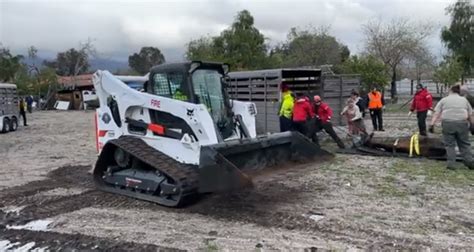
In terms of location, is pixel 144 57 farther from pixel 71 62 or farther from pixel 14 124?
pixel 14 124

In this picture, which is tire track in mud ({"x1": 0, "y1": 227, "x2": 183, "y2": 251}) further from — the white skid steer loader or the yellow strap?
the yellow strap

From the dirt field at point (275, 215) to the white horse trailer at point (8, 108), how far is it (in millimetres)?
12623

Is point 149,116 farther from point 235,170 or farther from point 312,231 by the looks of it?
point 312,231

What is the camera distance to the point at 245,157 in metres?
6.92

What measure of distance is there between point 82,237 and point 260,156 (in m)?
2.92

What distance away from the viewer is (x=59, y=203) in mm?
7066

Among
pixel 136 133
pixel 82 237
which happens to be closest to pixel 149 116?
pixel 136 133

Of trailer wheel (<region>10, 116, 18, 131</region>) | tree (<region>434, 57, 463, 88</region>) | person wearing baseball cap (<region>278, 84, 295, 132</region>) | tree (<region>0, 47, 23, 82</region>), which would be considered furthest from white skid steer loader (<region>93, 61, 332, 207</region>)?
tree (<region>0, 47, 23, 82</region>)

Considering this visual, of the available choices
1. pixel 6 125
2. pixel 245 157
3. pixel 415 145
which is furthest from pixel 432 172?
pixel 6 125

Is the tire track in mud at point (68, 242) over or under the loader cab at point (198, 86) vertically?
under

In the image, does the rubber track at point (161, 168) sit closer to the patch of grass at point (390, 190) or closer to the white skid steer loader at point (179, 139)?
the white skid steer loader at point (179, 139)

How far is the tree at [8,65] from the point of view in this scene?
48.5m

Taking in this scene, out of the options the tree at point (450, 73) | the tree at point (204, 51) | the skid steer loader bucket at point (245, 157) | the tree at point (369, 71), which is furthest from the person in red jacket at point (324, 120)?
the tree at point (450, 73)

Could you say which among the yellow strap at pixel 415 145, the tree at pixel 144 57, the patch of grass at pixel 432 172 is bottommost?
the patch of grass at pixel 432 172
